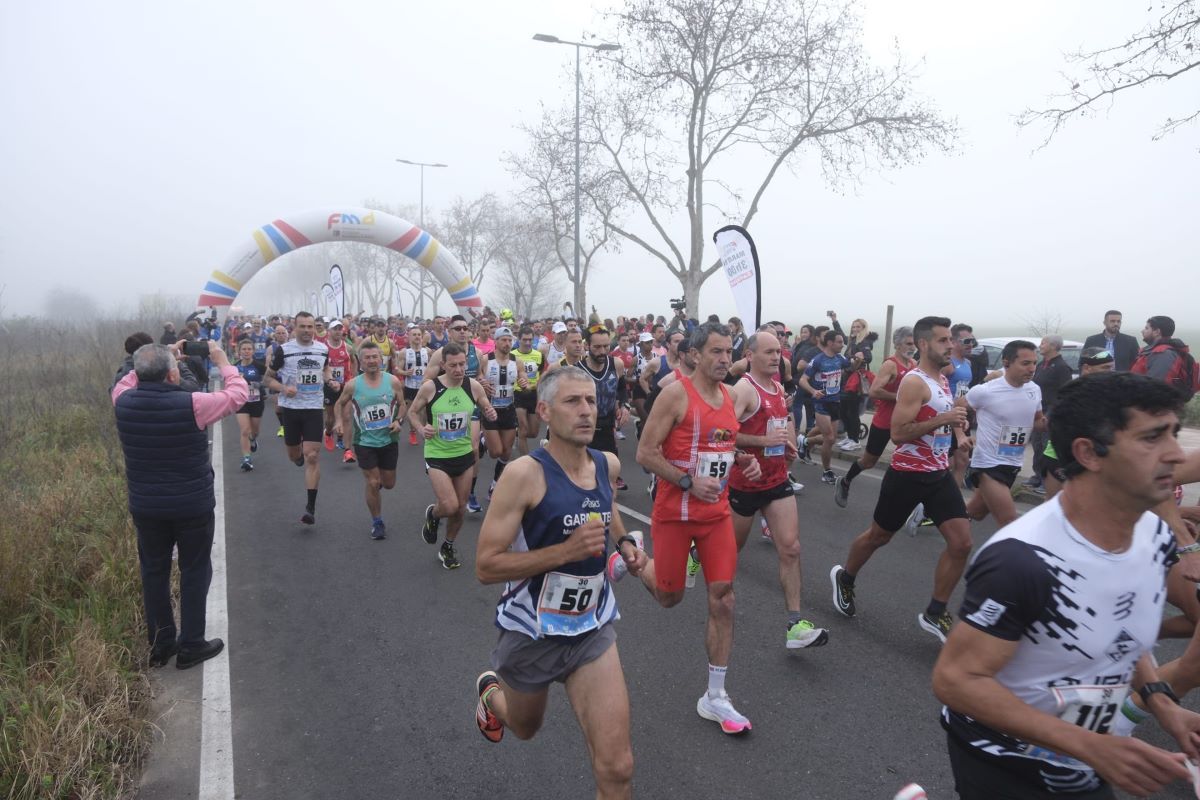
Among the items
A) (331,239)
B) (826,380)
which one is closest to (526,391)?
(826,380)

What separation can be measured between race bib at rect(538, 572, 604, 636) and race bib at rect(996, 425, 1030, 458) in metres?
3.98

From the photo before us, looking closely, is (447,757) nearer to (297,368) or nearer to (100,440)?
(297,368)

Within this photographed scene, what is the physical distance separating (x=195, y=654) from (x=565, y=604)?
319 centimetres

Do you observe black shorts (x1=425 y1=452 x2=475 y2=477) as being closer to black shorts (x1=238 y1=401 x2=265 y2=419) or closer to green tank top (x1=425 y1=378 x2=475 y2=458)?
green tank top (x1=425 y1=378 x2=475 y2=458)

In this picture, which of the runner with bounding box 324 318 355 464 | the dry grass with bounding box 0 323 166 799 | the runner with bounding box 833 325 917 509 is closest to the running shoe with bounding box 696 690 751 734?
the dry grass with bounding box 0 323 166 799

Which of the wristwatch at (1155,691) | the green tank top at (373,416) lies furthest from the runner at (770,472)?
the green tank top at (373,416)

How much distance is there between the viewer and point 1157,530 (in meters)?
1.97

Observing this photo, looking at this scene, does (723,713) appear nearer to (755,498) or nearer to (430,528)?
(755,498)

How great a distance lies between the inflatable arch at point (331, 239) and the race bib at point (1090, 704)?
25.5 metres

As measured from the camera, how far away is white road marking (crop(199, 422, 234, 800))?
3400 mm

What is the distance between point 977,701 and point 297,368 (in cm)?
818

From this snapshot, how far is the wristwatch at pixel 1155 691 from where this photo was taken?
2010 millimetres

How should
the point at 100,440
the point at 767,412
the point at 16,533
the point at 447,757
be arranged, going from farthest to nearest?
1. the point at 100,440
2. the point at 16,533
3. the point at 767,412
4. the point at 447,757

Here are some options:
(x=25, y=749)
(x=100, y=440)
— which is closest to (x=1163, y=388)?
(x=25, y=749)
